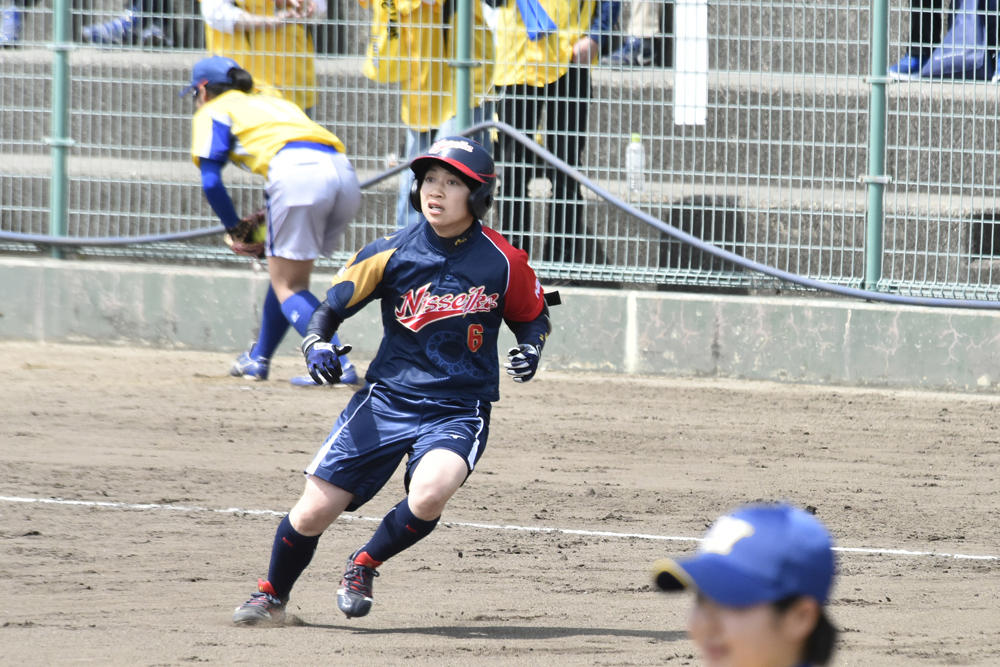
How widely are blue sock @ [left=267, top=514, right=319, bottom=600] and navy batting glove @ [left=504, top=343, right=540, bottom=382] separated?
0.82 metres

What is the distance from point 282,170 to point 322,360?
399 cm

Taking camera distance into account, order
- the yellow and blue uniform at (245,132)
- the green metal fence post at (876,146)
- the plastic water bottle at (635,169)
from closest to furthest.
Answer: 1. the yellow and blue uniform at (245,132)
2. the green metal fence post at (876,146)
3. the plastic water bottle at (635,169)

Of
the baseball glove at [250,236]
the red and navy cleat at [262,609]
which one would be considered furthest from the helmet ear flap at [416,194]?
the baseball glove at [250,236]

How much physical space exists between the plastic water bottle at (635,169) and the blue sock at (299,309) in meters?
2.50

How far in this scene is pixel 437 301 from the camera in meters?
5.00

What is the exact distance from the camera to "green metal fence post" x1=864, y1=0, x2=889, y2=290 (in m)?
9.80

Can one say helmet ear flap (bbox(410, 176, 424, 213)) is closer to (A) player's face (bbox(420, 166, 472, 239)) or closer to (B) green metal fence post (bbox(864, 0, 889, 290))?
(A) player's face (bbox(420, 166, 472, 239))

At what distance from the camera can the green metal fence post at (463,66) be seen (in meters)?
10.3

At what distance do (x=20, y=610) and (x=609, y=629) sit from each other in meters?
1.87

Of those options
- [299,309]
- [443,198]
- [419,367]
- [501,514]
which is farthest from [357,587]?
[299,309]

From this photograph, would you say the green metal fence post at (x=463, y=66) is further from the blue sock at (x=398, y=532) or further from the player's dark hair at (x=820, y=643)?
the player's dark hair at (x=820, y=643)

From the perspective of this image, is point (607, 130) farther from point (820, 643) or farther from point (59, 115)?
point (820, 643)

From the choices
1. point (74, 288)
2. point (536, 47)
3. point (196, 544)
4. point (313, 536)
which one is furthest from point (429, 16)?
point (313, 536)

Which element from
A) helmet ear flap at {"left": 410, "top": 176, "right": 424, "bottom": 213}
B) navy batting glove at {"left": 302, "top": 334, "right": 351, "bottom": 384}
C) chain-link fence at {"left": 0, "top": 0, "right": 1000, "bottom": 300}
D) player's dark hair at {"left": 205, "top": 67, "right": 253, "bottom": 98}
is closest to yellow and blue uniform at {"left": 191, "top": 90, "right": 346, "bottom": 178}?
player's dark hair at {"left": 205, "top": 67, "right": 253, "bottom": 98}
